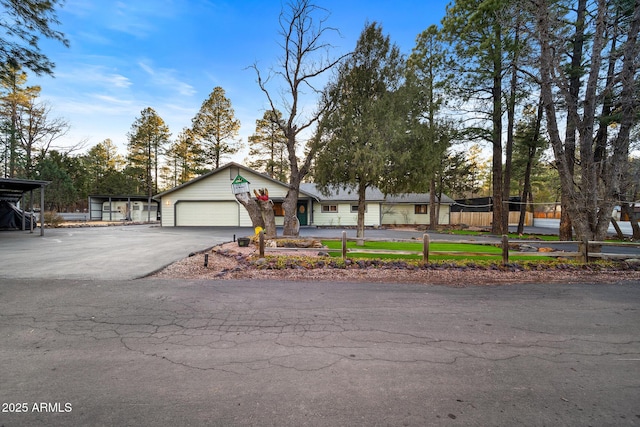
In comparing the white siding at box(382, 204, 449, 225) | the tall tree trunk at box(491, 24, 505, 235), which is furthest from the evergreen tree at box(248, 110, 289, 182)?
the tall tree trunk at box(491, 24, 505, 235)

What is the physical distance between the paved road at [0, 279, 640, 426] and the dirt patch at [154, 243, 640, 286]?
1.35m

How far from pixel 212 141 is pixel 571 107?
1295 inches

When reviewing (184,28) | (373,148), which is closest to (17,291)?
(373,148)

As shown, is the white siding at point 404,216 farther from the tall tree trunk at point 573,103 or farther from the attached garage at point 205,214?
the attached garage at point 205,214

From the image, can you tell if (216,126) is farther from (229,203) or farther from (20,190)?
(20,190)

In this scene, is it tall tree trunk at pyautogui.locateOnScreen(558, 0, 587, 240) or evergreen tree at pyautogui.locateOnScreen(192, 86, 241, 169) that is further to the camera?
evergreen tree at pyautogui.locateOnScreen(192, 86, 241, 169)

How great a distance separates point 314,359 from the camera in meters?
2.87

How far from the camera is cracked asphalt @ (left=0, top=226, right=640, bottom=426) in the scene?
2066 mm

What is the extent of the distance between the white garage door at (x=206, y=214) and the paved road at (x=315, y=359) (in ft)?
59.8

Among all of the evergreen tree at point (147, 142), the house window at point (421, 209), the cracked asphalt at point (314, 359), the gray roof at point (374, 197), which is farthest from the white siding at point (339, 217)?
the evergreen tree at point (147, 142)

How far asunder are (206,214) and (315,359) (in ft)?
74.3

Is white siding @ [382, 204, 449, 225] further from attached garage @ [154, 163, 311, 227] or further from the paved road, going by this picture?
the paved road

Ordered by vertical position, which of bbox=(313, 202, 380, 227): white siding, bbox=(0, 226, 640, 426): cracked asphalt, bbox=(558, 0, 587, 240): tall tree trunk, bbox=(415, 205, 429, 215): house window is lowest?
bbox=(0, 226, 640, 426): cracked asphalt

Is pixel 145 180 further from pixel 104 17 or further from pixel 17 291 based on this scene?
pixel 17 291
